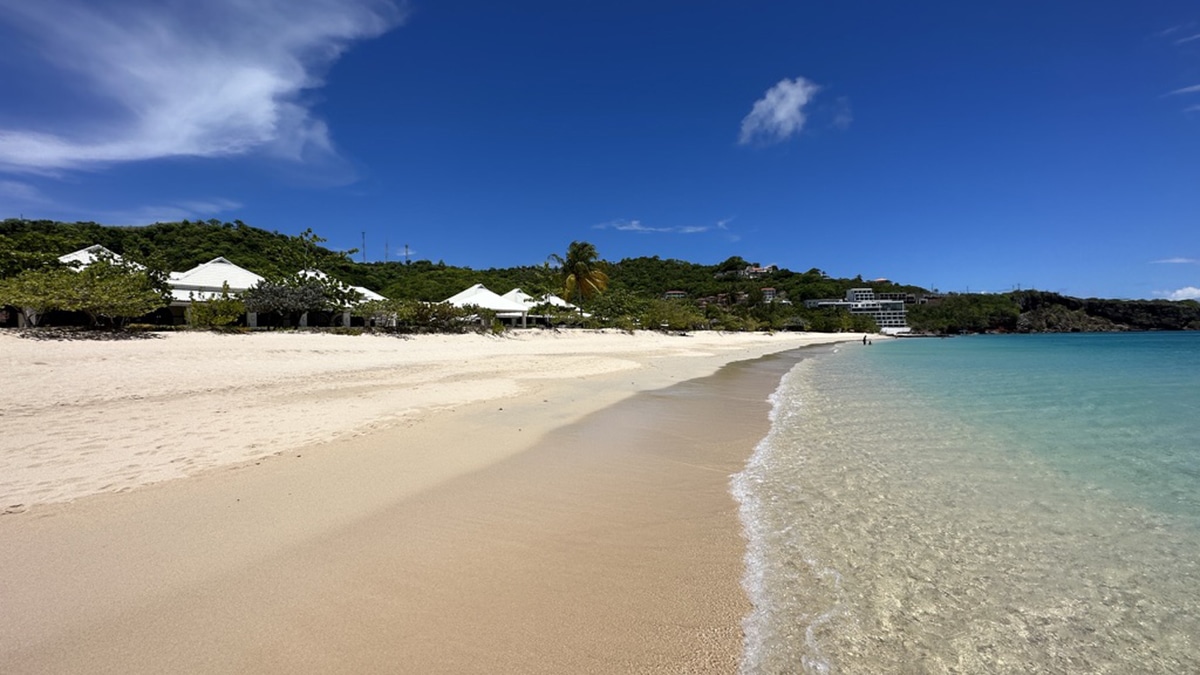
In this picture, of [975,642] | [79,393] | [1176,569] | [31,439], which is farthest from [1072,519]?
[79,393]

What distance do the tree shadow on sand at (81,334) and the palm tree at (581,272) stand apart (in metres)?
33.7

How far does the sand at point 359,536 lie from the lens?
2.64 meters

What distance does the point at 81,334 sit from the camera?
56.9 feet

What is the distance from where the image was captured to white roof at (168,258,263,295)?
26.3 m

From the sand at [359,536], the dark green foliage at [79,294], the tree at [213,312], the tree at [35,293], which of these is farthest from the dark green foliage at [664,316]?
the sand at [359,536]

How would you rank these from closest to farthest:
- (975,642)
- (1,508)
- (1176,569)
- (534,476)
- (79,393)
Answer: (975,642) → (1176,569) → (1,508) → (534,476) → (79,393)

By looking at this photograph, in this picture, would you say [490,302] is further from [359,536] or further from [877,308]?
[877,308]

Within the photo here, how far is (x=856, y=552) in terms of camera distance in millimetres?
4062

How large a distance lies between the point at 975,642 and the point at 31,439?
9672 mm

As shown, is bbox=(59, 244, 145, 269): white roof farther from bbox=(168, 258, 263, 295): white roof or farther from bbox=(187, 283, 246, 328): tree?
bbox=(187, 283, 246, 328): tree

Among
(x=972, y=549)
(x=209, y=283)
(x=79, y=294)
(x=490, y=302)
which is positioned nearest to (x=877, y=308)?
(x=490, y=302)

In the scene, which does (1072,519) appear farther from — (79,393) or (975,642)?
(79,393)

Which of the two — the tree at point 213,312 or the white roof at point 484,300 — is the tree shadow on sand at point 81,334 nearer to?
the tree at point 213,312

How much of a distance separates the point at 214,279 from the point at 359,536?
30027mm
